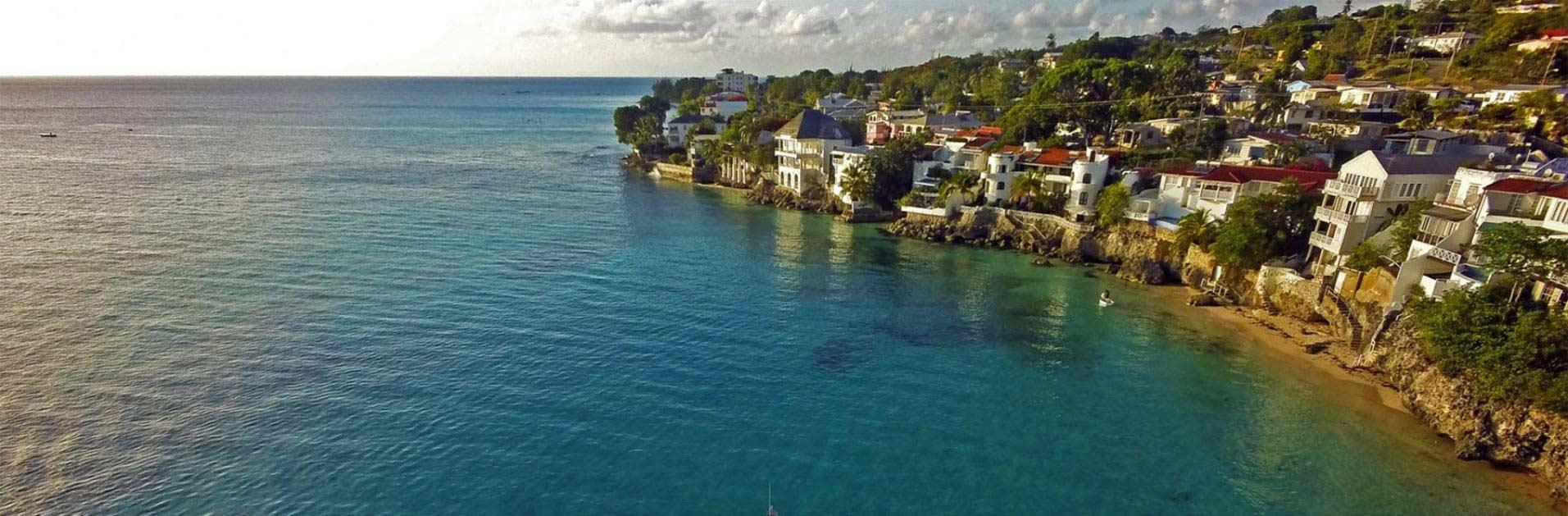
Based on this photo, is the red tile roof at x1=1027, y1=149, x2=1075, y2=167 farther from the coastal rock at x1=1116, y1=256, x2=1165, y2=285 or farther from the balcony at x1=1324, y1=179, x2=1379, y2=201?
the balcony at x1=1324, y1=179, x2=1379, y2=201

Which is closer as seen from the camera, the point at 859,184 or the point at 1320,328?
the point at 1320,328

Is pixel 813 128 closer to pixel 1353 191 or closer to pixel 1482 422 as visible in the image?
pixel 1353 191

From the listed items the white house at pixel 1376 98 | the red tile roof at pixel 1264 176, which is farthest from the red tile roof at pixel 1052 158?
the white house at pixel 1376 98

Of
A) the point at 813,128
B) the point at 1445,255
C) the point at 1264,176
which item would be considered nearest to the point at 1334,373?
the point at 1445,255

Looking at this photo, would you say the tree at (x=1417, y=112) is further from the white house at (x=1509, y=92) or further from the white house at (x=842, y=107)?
the white house at (x=842, y=107)

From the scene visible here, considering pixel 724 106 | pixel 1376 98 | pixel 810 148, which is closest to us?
pixel 1376 98

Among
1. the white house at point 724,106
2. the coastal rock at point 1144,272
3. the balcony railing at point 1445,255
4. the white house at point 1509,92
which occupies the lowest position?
the coastal rock at point 1144,272

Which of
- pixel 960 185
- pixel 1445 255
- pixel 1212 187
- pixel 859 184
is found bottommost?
pixel 859 184

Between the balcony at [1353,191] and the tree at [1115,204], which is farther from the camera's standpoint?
the tree at [1115,204]
